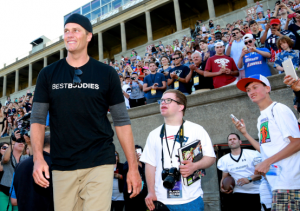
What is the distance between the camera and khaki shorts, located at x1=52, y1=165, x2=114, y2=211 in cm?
216

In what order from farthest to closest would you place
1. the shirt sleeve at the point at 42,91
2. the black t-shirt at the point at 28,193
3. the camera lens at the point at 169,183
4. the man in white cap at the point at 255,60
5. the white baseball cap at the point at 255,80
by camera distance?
the man in white cap at the point at 255,60, the white baseball cap at the point at 255,80, the black t-shirt at the point at 28,193, the camera lens at the point at 169,183, the shirt sleeve at the point at 42,91

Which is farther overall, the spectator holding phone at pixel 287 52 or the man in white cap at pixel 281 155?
the spectator holding phone at pixel 287 52

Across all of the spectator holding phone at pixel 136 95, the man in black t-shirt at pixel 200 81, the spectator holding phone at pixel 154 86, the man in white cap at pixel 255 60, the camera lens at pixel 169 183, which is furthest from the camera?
the spectator holding phone at pixel 136 95

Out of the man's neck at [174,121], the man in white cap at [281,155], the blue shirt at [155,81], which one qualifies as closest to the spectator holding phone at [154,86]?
the blue shirt at [155,81]

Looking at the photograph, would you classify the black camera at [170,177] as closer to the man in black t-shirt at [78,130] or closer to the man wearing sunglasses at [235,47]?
the man in black t-shirt at [78,130]

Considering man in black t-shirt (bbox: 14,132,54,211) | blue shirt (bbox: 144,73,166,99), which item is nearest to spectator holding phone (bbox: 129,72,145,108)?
blue shirt (bbox: 144,73,166,99)

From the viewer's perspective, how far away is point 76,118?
2275 millimetres

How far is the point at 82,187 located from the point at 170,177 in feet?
3.52

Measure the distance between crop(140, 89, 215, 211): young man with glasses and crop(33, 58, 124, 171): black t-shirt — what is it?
3.40 ft

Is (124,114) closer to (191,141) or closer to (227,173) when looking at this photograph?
(191,141)

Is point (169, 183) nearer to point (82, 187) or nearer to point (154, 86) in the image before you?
point (82, 187)

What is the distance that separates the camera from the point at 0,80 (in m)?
48.7

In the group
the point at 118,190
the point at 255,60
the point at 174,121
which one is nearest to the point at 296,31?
the point at 255,60

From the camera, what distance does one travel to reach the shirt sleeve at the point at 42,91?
90.9 inches
